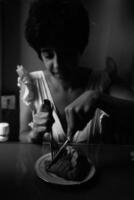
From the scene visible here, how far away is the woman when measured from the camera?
3.57 ft

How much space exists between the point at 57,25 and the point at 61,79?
0.77 ft

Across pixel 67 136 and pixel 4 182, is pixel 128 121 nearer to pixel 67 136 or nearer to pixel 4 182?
pixel 67 136

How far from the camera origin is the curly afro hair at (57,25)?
1087mm

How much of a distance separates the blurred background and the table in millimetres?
293

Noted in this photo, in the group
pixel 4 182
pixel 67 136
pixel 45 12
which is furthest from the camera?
pixel 67 136

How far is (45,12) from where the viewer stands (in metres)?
1.08

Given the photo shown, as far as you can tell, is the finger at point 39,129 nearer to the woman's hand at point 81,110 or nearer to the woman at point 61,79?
the woman at point 61,79

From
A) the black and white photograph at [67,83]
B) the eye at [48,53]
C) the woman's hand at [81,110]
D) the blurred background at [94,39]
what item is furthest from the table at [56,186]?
the eye at [48,53]

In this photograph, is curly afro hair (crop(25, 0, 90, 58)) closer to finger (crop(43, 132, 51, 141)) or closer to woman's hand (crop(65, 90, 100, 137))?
woman's hand (crop(65, 90, 100, 137))

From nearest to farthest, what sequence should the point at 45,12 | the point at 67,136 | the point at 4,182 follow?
the point at 4,182 → the point at 45,12 → the point at 67,136

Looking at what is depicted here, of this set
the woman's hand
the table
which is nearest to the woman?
the woman's hand

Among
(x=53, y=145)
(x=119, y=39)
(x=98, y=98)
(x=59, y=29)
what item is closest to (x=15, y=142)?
(x=53, y=145)

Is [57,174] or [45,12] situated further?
[45,12]

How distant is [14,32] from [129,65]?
1.73 feet
